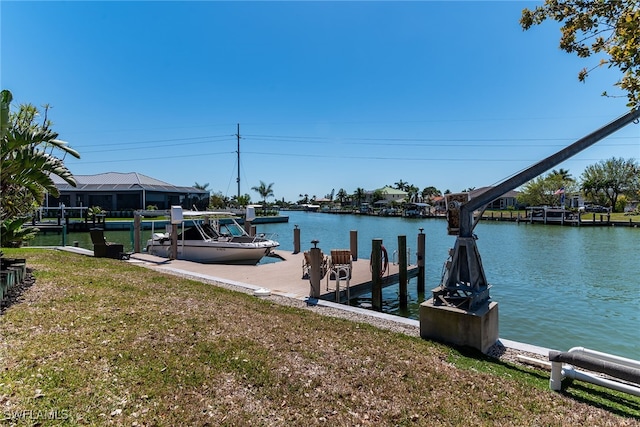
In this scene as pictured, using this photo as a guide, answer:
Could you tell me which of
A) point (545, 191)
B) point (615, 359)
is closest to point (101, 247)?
point (615, 359)

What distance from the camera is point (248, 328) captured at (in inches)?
230

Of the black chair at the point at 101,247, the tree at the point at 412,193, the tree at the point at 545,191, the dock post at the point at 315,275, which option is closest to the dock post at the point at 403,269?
the dock post at the point at 315,275

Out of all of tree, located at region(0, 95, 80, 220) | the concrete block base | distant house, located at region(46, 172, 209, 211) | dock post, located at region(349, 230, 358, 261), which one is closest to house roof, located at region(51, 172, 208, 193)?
distant house, located at region(46, 172, 209, 211)

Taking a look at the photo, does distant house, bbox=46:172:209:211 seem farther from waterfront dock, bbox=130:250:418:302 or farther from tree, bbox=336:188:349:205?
tree, bbox=336:188:349:205

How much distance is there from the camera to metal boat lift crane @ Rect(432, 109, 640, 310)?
18.8ft

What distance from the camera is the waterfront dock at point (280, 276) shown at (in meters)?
10.4

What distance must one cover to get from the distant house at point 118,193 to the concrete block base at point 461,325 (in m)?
48.7

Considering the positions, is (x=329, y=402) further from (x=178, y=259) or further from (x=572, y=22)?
(x=178, y=259)

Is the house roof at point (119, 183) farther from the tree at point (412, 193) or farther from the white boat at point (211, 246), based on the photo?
the tree at point (412, 193)

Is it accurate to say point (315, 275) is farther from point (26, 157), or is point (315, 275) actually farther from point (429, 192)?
Answer: point (429, 192)

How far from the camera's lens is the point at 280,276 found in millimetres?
12172

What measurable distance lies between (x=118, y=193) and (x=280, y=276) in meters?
48.9

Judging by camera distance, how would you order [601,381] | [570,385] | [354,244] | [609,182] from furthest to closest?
[609,182] → [354,244] → [570,385] → [601,381]

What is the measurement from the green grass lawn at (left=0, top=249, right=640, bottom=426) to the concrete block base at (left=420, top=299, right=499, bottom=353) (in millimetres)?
344
